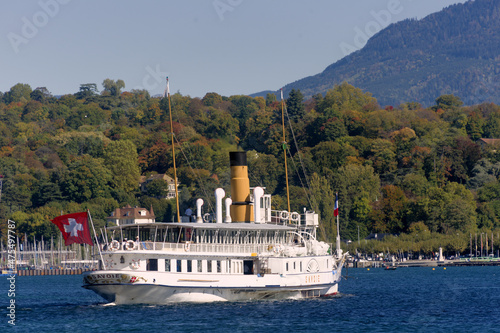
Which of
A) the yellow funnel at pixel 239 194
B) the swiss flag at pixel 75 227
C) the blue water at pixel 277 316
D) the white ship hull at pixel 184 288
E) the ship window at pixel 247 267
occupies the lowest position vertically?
the blue water at pixel 277 316

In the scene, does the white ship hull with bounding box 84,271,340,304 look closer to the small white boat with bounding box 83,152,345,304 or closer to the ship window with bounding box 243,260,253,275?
the small white boat with bounding box 83,152,345,304

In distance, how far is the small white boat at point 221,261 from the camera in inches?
1944

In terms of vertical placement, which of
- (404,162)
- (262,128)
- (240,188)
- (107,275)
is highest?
(262,128)

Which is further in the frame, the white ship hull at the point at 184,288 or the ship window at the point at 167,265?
the ship window at the point at 167,265

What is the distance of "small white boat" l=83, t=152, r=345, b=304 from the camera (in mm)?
49375

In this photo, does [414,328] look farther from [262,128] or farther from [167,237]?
[262,128]

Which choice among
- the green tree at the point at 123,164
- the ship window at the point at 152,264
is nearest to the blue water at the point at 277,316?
the ship window at the point at 152,264

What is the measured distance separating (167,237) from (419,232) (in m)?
92.7

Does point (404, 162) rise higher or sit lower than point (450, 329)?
higher

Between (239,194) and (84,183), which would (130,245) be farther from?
(84,183)

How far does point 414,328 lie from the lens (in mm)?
45094

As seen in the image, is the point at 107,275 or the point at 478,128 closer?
the point at 107,275

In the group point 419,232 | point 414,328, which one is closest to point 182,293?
point 414,328

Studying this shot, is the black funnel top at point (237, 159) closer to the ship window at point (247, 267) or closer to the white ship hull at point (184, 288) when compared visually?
the ship window at point (247, 267)
